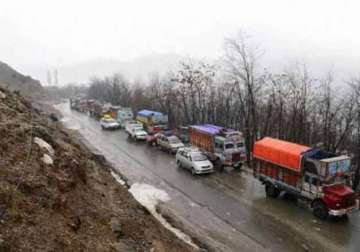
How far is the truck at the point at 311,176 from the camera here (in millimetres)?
16227

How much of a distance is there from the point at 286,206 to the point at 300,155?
3186 millimetres

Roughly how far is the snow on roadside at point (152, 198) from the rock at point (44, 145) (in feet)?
18.4

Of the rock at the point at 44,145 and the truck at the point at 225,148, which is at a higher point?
the rock at the point at 44,145

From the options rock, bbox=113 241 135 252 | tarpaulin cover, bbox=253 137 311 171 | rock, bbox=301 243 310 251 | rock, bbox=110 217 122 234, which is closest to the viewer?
rock, bbox=113 241 135 252

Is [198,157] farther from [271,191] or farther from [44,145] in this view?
[44,145]

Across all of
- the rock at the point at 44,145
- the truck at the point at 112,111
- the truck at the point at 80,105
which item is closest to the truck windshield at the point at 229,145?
the rock at the point at 44,145

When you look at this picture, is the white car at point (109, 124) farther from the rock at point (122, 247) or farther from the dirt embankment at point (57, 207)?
the rock at point (122, 247)

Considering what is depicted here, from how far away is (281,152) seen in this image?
1861 cm

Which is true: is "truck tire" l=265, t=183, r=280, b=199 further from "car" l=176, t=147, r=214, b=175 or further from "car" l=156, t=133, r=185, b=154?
"car" l=156, t=133, r=185, b=154

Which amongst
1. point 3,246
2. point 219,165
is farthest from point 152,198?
point 3,246

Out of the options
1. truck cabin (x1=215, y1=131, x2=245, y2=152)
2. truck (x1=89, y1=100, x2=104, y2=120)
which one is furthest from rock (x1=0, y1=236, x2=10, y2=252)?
truck (x1=89, y1=100, x2=104, y2=120)

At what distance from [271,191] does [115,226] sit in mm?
11453

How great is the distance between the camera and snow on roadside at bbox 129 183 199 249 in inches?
600

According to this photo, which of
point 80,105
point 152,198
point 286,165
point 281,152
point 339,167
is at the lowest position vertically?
point 80,105
